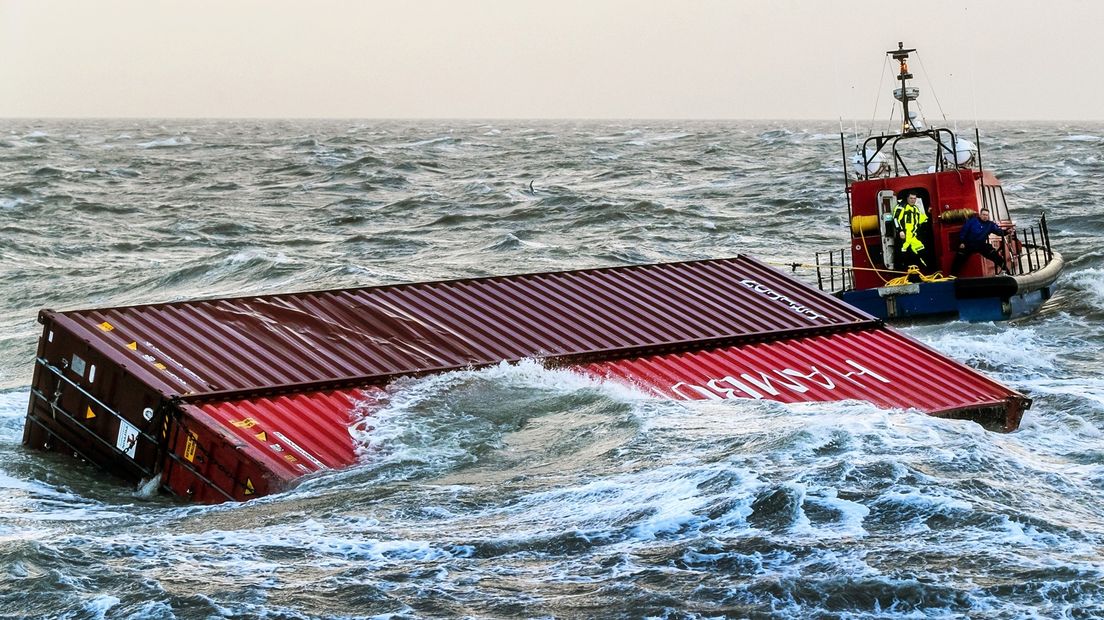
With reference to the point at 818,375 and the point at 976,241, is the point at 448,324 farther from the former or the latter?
the point at 976,241

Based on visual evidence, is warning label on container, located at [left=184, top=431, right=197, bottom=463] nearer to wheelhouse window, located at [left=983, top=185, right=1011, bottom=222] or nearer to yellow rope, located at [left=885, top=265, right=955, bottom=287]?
yellow rope, located at [left=885, top=265, right=955, bottom=287]

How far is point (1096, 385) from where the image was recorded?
63.4 ft

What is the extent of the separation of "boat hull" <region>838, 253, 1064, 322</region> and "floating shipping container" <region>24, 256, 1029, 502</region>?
3211mm

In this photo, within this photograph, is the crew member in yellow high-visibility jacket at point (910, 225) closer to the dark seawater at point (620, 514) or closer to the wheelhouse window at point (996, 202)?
the dark seawater at point (620, 514)

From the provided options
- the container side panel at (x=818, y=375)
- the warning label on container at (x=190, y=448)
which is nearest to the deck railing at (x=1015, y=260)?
the container side panel at (x=818, y=375)

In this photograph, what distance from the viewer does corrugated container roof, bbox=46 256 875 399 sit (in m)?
15.8

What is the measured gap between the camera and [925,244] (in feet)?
78.6

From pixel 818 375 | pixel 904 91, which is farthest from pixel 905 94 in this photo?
pixel 818 375

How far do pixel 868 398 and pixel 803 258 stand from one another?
16.9 meters

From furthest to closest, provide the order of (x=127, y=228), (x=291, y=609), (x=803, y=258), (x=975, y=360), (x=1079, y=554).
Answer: (x=127, y=228)
(x=803, y=258)
(x=975, y=360)
(x=1079, y=554)
(x=291, y=609)

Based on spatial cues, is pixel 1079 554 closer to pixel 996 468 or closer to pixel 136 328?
pixel 996 468

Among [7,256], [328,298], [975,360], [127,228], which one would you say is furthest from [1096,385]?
[127,228]

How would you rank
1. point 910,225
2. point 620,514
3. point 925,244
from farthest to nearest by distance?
point 925,244 < point 910,225 < point 620,514

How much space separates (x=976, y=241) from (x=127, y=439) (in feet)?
48.5
